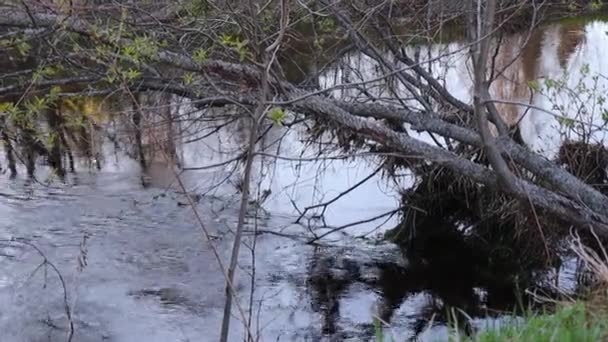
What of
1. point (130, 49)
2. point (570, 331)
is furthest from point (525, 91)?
point (570, 331)

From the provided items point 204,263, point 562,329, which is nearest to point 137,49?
point 204,263

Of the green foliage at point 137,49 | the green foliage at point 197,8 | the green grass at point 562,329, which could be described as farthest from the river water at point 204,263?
the green grass at point 562,329

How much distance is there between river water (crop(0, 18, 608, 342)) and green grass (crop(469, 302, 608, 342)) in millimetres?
2128

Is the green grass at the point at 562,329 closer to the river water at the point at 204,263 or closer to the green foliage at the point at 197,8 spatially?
the river water at the point at 204,263

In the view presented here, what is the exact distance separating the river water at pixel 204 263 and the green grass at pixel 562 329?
6.98ft

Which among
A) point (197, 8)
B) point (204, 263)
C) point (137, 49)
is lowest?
point (204, 263)

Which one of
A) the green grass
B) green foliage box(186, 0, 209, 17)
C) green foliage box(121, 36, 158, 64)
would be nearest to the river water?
green foliage box(186, 0, 209, 17)

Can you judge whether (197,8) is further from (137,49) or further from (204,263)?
(204,263)

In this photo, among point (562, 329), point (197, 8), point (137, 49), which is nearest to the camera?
point (562, 329)

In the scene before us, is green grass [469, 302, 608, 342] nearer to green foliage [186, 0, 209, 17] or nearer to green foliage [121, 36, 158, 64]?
green foliage [121, 36, 158, 64]

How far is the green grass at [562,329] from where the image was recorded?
3.31 metres

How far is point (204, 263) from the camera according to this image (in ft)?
29.4

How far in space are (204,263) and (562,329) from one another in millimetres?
5892

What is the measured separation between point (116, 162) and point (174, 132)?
356 cm
